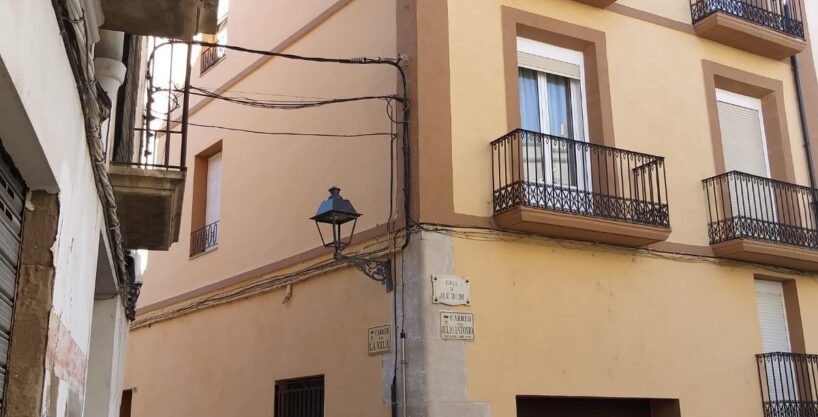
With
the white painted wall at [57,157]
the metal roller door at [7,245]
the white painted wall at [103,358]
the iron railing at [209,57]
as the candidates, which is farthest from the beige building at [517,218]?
the metal roller door at [7,245]

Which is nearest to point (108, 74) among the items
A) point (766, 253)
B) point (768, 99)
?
point (766, 253)

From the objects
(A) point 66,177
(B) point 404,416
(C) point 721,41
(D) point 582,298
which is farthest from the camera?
(C) point 721,41

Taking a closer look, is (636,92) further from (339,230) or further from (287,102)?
(287,102)

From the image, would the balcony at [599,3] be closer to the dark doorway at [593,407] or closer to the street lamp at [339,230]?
the street lamp at [339,230]

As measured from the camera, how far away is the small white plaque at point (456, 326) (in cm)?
845

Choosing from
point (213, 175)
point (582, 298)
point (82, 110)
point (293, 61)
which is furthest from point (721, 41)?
point (82, 110)

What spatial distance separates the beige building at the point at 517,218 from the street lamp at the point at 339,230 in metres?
0.07

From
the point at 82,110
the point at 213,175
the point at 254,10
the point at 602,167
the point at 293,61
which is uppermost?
the point at 254,10

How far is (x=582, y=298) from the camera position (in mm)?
9398

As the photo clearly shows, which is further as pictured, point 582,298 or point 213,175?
point 213,175

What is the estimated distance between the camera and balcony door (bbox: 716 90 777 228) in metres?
10.8

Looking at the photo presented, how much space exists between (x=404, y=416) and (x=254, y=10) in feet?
23.9

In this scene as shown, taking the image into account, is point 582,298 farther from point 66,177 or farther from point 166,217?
point 66,177

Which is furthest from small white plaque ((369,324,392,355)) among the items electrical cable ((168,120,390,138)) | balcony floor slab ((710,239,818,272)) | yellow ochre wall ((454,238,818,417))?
balcony floor slab ((710,239,818,272))
